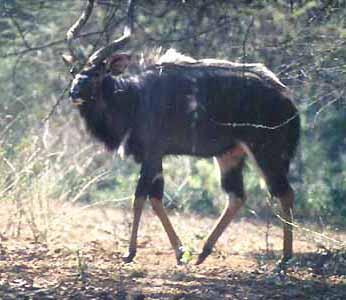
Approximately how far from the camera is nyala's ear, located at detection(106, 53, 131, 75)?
929 cm

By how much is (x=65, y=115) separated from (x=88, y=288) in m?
7.70

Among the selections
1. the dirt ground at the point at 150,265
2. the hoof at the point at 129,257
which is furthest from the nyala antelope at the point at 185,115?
the dirt ground at the point at 150,265

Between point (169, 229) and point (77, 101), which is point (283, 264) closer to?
point (169, 229)

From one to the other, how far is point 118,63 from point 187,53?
1315 millimetres

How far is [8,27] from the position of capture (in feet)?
41.0

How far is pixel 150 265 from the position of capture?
28.4 feet

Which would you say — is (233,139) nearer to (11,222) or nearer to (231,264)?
(231,264)

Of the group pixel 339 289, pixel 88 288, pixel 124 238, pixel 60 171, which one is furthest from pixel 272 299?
pixel 60 171

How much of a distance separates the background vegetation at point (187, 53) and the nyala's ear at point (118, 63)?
0.33 m

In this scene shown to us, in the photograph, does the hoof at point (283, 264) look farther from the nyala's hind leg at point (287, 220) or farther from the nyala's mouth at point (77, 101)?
the nyala's mouth at point (77, 101)

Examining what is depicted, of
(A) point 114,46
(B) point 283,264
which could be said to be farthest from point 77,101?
(B) point 283,264

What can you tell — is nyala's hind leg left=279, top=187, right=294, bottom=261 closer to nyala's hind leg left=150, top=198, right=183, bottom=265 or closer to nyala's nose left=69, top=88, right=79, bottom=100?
nyala's hind leg left=150, top=198, right=183, bottom=265

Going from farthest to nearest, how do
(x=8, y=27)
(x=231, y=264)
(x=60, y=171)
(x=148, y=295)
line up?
(x=8, y=27), (x=60, y=171), (x=231, y=264), (x=148, y=295)

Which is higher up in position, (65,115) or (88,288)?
(65,115)
